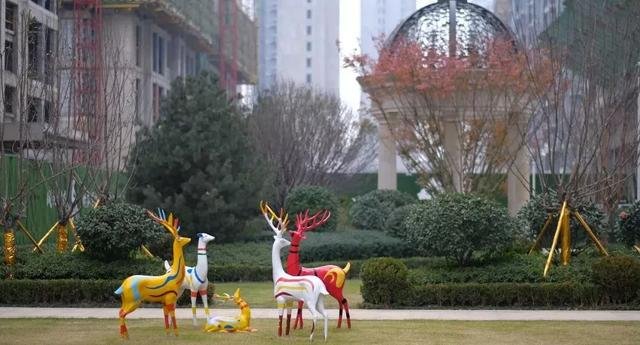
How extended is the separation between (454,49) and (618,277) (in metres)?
15.0

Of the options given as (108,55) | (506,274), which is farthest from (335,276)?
(108,55)

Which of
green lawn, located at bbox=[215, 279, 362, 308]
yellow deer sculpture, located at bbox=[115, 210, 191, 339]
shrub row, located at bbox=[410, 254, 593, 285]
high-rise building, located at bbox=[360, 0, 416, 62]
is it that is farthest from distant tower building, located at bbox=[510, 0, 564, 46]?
high-rise building, located at bbox=[360, 0, 416, 62]

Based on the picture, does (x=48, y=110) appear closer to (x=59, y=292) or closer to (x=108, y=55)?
(x=108, y=55)

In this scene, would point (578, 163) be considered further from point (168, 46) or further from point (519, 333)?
point (168, 46)

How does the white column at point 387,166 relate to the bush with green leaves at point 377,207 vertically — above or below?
above

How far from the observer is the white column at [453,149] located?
3259 centimetres

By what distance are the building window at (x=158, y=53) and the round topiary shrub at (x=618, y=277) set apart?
48305 millimetres

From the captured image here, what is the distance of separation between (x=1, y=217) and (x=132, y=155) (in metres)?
7.32

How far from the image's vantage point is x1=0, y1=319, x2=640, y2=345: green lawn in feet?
49.6

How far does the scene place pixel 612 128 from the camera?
27.5 m

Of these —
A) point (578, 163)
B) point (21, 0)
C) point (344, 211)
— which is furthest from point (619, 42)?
point (21, 0)

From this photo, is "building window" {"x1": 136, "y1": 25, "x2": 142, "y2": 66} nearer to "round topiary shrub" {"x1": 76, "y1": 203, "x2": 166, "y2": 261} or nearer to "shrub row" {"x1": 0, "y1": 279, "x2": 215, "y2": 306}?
"round topiary shrub" {"x1": 76, "y1": 203, "x2": 166, "y2": 261}

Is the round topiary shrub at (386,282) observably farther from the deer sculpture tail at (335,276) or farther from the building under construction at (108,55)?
the building under construction at (108,55)

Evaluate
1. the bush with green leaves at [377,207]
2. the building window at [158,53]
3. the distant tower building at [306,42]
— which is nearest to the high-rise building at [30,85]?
the bush with green leaves at [377,207]
